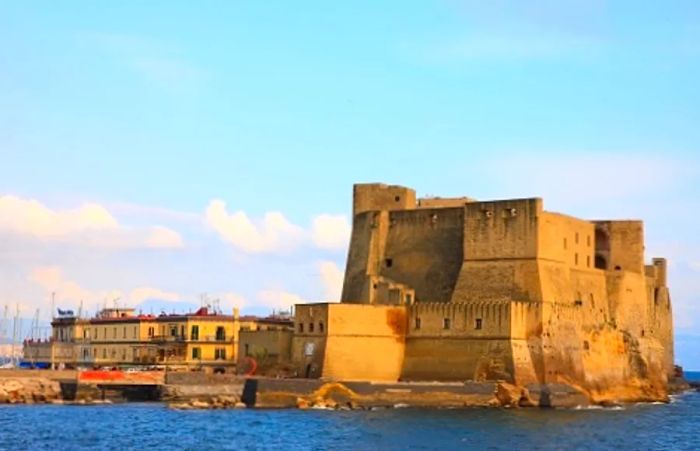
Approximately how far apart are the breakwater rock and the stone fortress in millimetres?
11877

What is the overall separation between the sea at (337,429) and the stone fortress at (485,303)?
12.0 ft

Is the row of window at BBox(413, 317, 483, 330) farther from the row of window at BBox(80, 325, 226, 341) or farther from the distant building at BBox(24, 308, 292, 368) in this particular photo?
the row of window at BBox(80, 325, 226, 341)

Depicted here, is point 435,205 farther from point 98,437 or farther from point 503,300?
point 98,437

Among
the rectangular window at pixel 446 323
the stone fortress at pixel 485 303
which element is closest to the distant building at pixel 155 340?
the stone fortress at pixel 485 303

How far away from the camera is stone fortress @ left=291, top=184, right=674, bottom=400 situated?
189 ft

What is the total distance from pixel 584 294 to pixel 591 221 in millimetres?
6016

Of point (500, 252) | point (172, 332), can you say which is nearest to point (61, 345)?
point (172, 332)

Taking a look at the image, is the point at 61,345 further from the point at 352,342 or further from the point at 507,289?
the point at 507,289

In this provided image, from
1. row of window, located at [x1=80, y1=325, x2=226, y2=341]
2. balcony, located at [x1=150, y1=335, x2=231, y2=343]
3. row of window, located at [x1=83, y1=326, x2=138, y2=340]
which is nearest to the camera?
balcony, located at [x1=150, y1=335, x2=231, y2=343]

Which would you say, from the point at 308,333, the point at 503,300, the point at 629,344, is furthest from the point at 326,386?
the point at 629,344

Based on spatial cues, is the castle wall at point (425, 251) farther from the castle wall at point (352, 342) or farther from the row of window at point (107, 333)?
the row of window at point (107, 333)

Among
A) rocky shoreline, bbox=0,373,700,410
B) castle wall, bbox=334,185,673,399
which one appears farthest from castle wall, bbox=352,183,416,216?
rocky shoreline, bbox=0,373,700,410

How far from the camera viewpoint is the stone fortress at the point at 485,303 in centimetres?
5775

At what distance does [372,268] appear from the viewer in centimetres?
6631
